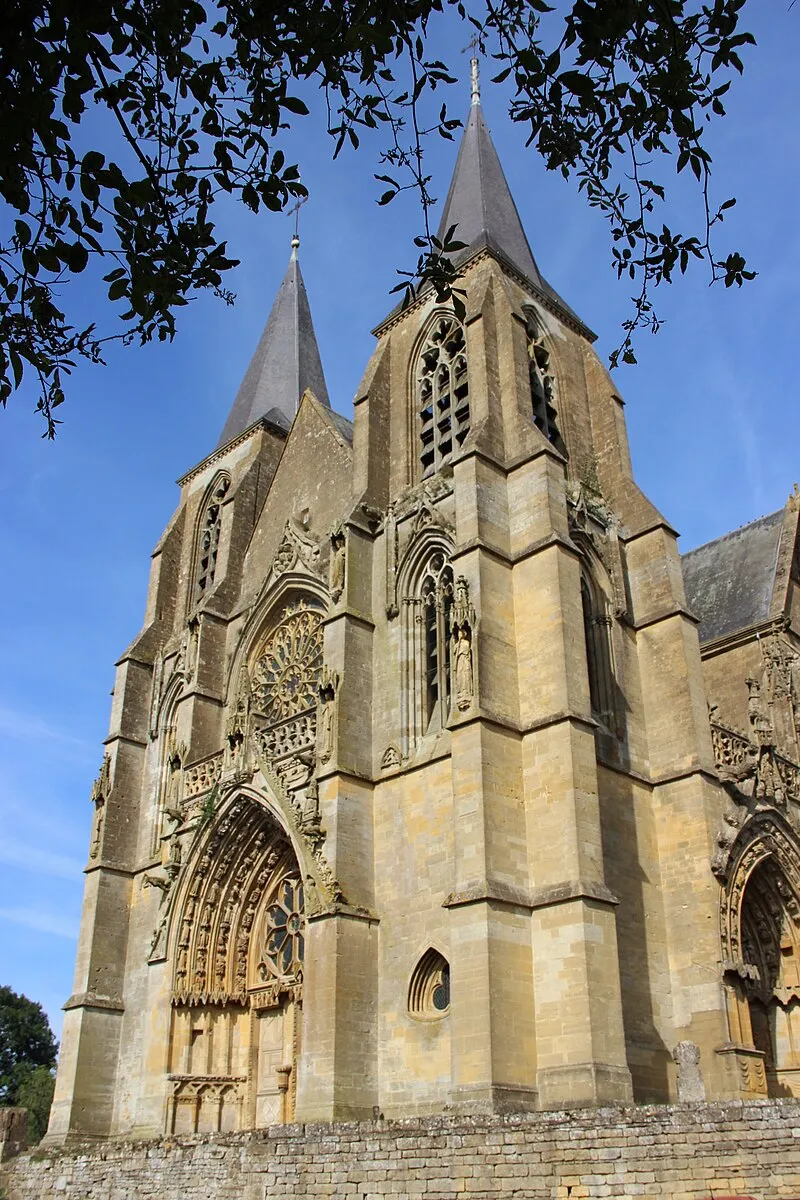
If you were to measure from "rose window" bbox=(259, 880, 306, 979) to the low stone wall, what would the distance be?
4.53 m

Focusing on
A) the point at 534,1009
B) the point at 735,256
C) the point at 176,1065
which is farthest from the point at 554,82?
the point at 176,1065

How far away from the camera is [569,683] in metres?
14.2

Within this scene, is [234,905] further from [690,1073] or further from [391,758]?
[690,1073]

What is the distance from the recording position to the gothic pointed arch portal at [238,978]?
16750 mm

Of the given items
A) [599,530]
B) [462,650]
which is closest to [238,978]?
[462,650]

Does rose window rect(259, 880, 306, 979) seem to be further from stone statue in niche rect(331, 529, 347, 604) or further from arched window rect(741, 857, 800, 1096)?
arched window rect(741, 857, 800, 1096)

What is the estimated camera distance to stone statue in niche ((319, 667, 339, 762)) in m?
15.7

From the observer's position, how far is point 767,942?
660 inches

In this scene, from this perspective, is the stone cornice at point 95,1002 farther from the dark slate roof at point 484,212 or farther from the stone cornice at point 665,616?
the dark slate roof at point 484,212

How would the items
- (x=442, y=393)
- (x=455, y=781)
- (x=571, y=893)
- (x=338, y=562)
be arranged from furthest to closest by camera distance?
(x=442, y=393)
(x=338, y=562)
(x=455, y=781)
(x=571, y=893)

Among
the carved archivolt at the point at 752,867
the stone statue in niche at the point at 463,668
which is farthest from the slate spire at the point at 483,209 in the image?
the carved archivolt at the point at 752,867

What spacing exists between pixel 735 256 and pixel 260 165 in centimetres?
275

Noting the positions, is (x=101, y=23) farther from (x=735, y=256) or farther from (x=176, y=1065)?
(x=176, y=1065)

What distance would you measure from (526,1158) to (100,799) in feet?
45.6
